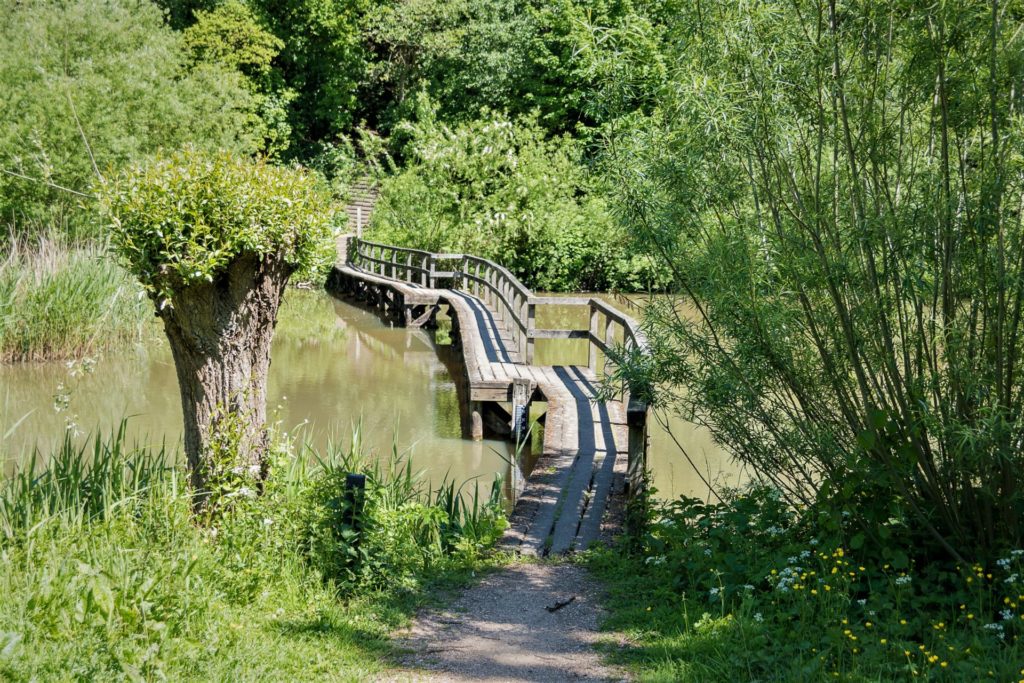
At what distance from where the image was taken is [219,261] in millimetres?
5332

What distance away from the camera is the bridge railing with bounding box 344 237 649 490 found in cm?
720

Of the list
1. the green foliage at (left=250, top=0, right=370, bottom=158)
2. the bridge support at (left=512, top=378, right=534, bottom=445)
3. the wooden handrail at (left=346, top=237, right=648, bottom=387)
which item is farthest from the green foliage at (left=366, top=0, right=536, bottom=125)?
the bridge support at (left=512, top=378, right=534, bottom=445)

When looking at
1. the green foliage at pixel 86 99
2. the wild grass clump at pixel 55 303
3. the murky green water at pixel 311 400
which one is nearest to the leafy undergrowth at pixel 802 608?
the murky green water at pixel 311 400

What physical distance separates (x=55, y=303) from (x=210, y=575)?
9655mm

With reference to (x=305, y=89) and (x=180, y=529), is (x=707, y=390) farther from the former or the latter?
(x=305, y=89)

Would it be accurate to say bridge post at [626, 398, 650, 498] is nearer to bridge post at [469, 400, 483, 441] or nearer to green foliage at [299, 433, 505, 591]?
green foliage at [299, 433, 505, 591]

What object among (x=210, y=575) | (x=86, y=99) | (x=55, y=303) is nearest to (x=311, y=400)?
(x=55, y=303)

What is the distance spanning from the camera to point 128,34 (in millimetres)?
24984

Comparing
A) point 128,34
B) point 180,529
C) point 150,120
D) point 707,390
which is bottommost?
point 180,529

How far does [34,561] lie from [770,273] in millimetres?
3774

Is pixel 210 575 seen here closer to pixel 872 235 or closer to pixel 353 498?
pixel 353 498

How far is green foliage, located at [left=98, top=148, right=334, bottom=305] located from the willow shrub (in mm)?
2063

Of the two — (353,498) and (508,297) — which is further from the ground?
(508,297)

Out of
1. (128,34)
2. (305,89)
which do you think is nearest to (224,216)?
(128,34)
